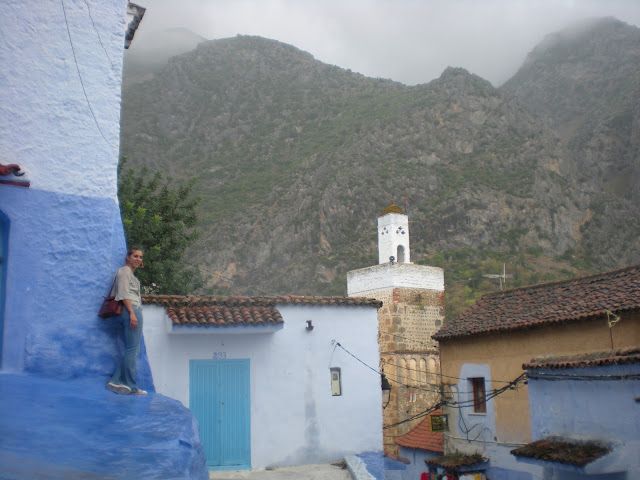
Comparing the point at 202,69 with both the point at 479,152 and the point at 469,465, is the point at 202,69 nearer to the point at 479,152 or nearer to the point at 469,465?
the point at 479,152

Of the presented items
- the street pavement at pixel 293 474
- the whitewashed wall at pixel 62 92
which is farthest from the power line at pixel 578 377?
the whitewashed wall at pixel 62 92

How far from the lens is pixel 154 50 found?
116 metres

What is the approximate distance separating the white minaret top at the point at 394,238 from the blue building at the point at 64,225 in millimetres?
21467

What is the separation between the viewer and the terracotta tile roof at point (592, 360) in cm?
1083

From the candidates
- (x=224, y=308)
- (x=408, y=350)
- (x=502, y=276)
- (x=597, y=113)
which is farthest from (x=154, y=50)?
(x=224, y=308)

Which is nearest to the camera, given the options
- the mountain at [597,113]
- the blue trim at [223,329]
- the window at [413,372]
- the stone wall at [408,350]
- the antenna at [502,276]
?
the blue trim at [223,329]

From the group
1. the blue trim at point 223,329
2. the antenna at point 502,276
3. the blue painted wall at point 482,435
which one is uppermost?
the antenna at point 502,276

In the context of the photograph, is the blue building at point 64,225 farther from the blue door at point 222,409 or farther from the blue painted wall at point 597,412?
the blue painted wall at point 597,412

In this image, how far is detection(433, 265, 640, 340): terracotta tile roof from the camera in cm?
1411

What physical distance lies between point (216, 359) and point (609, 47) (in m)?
108

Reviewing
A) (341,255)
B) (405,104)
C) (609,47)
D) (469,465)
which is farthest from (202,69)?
(469,465)

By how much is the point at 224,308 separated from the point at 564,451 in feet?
21.7

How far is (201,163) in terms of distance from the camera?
239ft

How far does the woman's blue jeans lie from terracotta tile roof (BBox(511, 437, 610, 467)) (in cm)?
812
